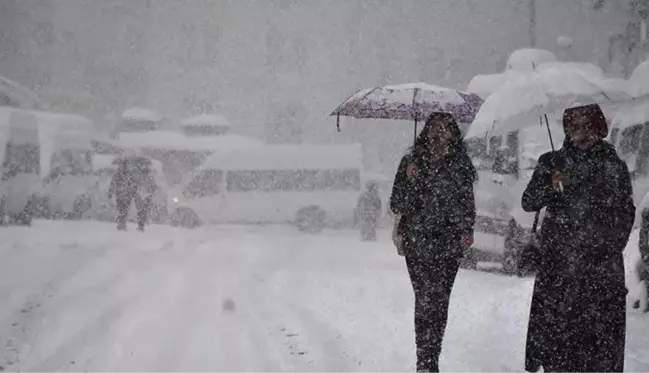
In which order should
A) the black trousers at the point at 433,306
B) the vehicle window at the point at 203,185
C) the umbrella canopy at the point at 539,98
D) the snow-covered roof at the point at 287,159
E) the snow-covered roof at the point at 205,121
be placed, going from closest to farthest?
the black trousers at the point at 433,306 → the umbrella canopy at the point at 539,98 → the vehicle window at the point at 203,185 → the snow-covered roof at the point at 287,159 → the snow-covered roof at the point at 205,121

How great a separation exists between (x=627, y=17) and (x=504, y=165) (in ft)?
87.2

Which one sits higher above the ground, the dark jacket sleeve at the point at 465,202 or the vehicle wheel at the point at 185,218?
the dark jacket sleeve at the point at 465,202

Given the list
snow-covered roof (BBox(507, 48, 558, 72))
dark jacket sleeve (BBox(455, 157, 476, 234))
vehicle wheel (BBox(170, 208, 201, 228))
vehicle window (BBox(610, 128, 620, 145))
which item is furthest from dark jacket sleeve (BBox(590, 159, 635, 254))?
snow-covered roof (BBox(507, 48, 558, 72))

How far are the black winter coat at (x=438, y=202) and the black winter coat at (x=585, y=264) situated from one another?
854mm

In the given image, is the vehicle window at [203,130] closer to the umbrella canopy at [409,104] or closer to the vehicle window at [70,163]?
the vehicle window at [70,163]

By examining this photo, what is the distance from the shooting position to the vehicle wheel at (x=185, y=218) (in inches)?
757

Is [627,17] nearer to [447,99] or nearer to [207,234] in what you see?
[207,234]

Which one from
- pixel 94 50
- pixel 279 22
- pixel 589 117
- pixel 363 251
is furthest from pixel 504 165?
pixel 94 50

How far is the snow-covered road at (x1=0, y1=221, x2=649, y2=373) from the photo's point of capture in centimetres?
593

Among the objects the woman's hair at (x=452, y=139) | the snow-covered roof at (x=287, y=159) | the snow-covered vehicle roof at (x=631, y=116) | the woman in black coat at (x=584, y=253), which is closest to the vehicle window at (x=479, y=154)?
the snow-covered vehicle roof at (x=631, y=116)

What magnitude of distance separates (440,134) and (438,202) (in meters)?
0.49

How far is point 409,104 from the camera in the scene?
24.3 feet

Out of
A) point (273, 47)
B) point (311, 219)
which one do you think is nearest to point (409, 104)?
point (311, 219)

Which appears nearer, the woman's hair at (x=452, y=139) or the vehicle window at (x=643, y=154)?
the woman's hair at (x=452, y=139)
